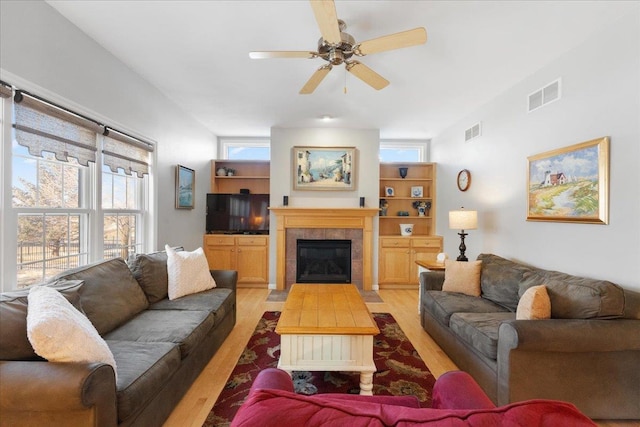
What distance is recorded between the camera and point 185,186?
13.9 ft

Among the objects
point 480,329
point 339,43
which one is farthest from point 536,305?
point 339,43

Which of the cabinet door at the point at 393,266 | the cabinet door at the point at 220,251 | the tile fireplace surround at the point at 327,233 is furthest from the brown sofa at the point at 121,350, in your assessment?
the cabinet door at the point at 393,266

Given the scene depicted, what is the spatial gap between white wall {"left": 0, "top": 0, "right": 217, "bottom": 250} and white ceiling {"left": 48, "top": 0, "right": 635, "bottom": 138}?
139 millimetres

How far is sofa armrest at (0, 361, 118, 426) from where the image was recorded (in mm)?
1174

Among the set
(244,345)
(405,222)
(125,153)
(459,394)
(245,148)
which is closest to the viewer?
(459,394)

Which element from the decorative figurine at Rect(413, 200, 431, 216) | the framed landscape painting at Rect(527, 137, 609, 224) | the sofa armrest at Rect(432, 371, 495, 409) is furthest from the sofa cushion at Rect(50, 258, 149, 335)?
the decorative figurine at Rect(413, 200, 431, 216)

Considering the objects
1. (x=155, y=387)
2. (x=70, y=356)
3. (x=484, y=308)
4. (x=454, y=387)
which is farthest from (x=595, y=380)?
(x=70, y=356)

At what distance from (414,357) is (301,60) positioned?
2960 mm

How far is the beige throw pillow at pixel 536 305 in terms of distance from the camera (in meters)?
1.95

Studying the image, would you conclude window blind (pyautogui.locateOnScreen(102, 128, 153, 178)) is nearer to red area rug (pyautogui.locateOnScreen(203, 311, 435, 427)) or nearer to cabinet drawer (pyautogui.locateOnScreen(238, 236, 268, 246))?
cabinet drawer (pyautogui.locateOnScreen(238, 236, 268, 246))

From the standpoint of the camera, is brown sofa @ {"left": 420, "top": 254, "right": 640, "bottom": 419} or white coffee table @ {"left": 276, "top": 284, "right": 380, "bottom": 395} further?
white coffee table @ {"left": 276, "top": 284, "right": 380, "bottom": 395}

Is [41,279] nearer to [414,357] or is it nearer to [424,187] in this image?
[414,357]

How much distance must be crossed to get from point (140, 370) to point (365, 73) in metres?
2.58

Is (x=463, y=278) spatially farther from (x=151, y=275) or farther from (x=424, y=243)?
(x=151, y=275)
